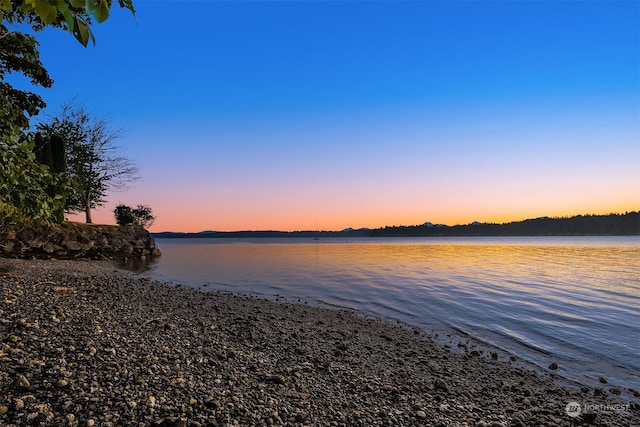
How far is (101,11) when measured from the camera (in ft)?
4.80

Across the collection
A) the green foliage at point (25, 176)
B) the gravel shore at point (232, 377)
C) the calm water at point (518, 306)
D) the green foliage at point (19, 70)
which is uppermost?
the green foliage at point (19, 70)

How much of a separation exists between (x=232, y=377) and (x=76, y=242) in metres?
33.7

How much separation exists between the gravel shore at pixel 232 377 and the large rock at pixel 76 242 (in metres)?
19.7

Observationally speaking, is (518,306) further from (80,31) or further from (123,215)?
(123,215)

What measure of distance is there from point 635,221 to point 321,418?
209251mm

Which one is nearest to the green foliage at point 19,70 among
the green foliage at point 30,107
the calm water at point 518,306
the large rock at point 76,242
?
the green foliage at point 30,107

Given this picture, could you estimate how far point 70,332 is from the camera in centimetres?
669

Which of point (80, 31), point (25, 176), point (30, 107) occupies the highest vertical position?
point (30, 107)

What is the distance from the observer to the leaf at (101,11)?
1.44m

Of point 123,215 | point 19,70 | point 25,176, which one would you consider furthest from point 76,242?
point 25,176

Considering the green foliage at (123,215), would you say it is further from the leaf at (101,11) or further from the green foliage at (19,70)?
the leaf at (101,11)

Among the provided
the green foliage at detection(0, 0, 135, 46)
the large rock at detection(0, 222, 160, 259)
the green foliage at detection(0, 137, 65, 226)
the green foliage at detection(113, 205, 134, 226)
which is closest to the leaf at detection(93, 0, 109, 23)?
the green foliage at detection(0, 0, 135, 46)

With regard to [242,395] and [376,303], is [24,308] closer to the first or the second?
[242,395]

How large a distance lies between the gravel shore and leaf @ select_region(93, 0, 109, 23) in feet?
14.8
